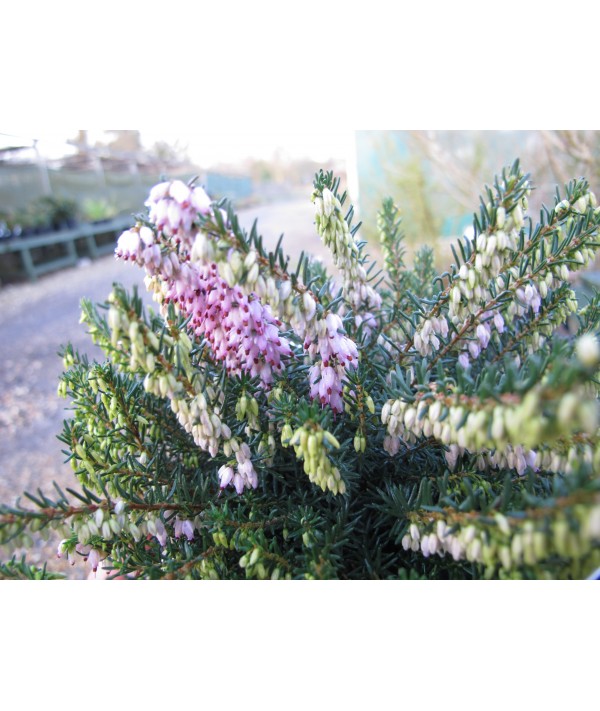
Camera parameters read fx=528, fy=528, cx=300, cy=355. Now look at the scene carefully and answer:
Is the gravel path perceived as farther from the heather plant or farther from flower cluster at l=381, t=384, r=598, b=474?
flower cluster at l=381, t=384, r=598, b=474

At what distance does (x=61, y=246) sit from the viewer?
25.0 feet

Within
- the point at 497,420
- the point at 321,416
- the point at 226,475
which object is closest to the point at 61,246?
the point at 226,475

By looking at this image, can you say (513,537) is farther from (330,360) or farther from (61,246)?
(61,246)

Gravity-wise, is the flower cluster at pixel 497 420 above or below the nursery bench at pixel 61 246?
above

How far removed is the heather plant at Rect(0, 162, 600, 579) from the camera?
0.61m

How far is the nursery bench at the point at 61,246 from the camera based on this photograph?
6727 millimetres

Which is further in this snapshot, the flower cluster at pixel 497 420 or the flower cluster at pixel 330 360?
the flower cluster at pixel 330 360

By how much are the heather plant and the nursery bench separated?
5.99m

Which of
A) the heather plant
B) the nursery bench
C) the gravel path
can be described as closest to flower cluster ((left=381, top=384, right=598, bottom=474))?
the heather plant

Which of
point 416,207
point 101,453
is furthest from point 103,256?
point 101,453

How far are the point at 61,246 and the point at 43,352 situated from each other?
371 centimetres

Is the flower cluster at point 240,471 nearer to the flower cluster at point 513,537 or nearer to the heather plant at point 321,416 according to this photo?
the heather plant at point 321,416

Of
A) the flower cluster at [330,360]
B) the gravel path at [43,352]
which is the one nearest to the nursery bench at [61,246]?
the gravel path at [43,352]

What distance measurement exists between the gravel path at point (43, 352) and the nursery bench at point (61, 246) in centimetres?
19
